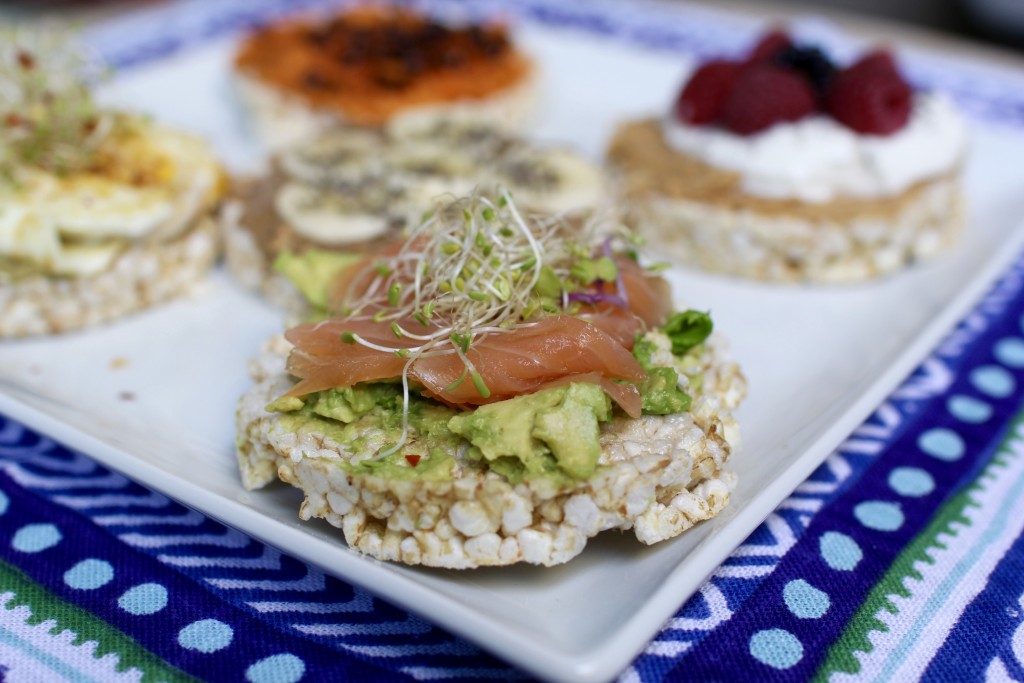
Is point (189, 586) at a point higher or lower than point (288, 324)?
lower

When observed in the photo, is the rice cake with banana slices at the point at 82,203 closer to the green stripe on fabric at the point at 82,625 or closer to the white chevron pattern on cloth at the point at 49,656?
the green stripe on fabric at the point at 82,625

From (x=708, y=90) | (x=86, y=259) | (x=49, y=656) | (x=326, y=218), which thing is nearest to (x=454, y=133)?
(x=326, y=218)

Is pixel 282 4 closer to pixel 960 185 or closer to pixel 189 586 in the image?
pixel 960 185

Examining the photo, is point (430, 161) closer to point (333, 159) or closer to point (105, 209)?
point (333, 159)

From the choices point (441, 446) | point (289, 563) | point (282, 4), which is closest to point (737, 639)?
point (441, 446)

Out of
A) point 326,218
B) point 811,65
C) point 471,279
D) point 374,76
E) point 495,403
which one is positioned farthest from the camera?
point 374,76

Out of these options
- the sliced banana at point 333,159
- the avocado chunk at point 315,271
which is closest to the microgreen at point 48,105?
the sliced banana at point 333,159
